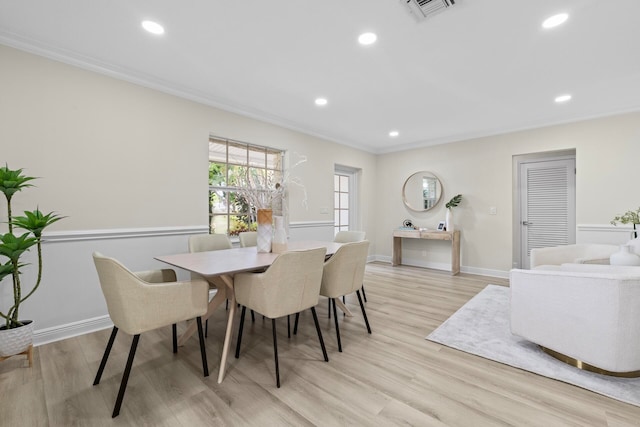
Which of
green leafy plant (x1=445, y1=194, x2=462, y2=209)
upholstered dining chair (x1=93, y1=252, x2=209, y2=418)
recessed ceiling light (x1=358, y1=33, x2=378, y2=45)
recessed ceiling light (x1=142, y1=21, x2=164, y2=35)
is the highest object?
recessed ceiling light (x1=142, y1=21, x2=164, y2=35)

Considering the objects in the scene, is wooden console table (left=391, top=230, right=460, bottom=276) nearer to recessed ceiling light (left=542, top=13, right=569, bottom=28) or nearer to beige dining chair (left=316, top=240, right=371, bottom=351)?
beige dining chair (left=316, top=240, right=371, bottom=351)

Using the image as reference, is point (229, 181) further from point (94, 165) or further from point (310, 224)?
point (310, 224)

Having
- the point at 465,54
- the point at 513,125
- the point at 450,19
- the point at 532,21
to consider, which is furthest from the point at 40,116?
the point at 513,125

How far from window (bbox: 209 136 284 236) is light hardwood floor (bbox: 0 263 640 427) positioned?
1561mm

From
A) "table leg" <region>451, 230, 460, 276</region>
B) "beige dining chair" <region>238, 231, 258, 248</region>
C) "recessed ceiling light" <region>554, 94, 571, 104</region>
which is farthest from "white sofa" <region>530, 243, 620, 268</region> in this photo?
"beige dining chair" <region>238, 231, 258, 248</region>

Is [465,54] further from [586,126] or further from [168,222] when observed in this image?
[168,222]

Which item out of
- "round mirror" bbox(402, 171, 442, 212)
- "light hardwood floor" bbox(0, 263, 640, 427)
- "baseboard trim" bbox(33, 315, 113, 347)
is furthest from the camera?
"round mirror" bbox(402, 171, 442, 212)

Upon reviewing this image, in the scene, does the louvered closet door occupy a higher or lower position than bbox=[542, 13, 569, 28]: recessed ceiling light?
lower

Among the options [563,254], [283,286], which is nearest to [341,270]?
[283,286]

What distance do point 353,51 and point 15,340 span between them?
130 inches

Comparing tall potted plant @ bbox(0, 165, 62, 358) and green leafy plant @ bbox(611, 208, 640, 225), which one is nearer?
tall potted plant @ bbox(0, 165, 62, 358)

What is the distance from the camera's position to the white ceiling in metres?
1.96

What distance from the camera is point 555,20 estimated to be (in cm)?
202

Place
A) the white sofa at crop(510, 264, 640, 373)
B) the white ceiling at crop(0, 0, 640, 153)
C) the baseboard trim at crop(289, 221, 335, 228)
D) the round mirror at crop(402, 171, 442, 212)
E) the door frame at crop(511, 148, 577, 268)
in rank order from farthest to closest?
the round mirror at crop(402, 171, 442, 212) → the door frame at crop(511, 148, 577, 268) → the baseboard trim at crop(289, 221, 335, 228) → the white ceiling at crop(0, 0, 640, 153) → the white sofa at crop(510, 264, 640, 373)
